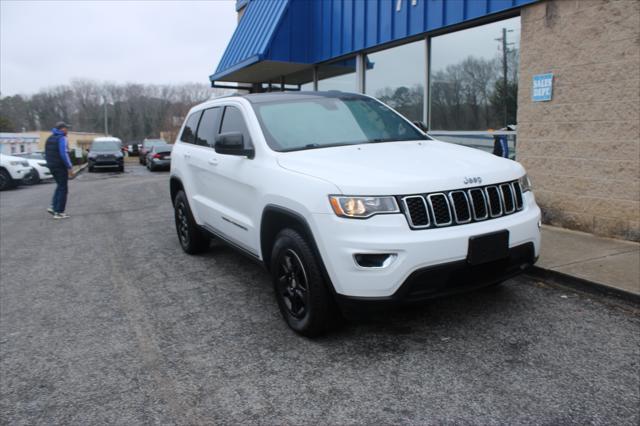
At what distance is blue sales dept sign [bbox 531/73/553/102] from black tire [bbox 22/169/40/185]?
1693cm

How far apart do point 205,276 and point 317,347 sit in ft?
7.37

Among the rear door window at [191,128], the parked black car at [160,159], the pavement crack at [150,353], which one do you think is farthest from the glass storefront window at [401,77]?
the parked black car at [160,159]

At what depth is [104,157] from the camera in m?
25.7

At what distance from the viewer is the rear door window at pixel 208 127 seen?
5488 mm

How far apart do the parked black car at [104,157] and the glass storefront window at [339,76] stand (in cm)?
1597

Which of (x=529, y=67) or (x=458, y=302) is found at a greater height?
(x=529, y=67)

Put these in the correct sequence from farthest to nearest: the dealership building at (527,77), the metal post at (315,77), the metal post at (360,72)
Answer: the metal post at (315,77) < the metal post at (360,72) < the dealership building at (527,77)

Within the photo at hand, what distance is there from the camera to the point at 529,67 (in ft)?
23.3

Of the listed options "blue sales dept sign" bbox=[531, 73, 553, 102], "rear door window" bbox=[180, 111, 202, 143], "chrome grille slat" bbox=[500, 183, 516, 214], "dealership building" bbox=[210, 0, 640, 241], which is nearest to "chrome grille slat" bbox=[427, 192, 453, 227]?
"dealership building" bbox=[210, 0, 640, 241]

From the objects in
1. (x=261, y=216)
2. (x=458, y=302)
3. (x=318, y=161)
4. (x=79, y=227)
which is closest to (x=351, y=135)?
(x=318, y=161)

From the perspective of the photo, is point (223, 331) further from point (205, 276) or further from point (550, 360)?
point (550, 360)

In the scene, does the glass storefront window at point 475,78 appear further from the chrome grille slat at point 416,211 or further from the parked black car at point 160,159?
the parked black car at point 160,159

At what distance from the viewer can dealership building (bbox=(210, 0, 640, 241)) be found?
602 centimetres

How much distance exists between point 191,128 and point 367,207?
3.61m
